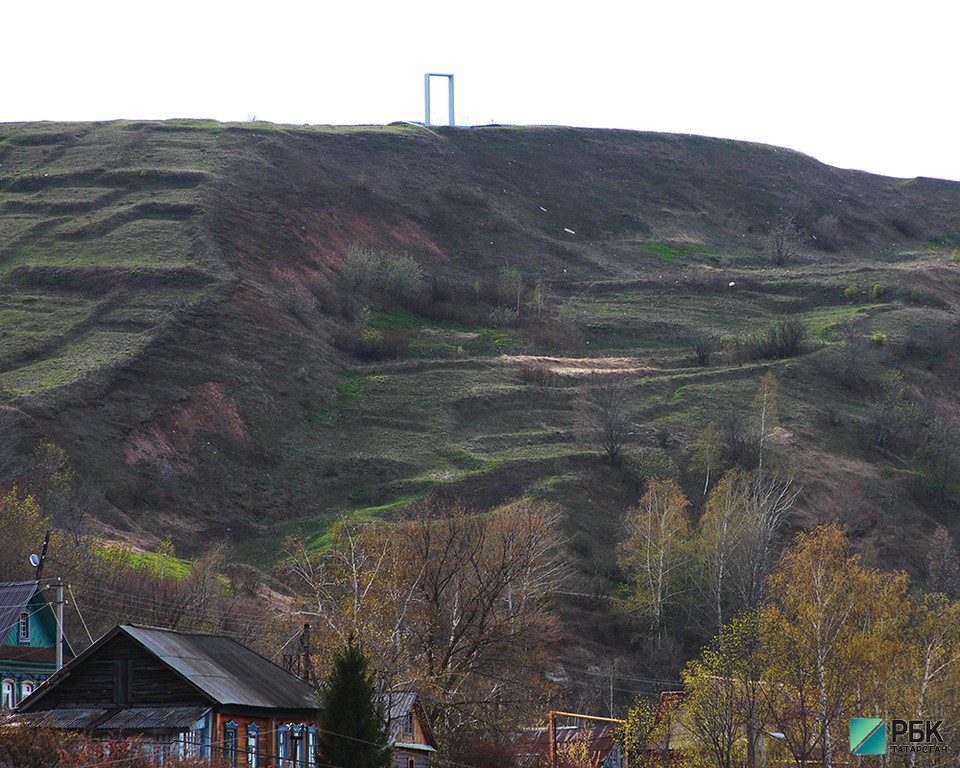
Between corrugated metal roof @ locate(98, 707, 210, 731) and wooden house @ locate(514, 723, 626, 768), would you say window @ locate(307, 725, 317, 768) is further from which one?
wooden house @ locate(514, 723, 626, 768)

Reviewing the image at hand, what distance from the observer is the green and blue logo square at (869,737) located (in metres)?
39.5


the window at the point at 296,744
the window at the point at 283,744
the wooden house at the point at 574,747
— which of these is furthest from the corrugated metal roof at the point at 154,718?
the wooden house at the point at 574,747

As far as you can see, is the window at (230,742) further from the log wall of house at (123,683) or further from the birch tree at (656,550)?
the birch tree at (656,550)

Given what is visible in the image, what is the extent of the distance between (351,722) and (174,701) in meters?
5.27

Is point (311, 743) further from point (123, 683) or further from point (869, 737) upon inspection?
point (869, 737)

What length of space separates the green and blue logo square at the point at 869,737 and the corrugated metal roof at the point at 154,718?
18.1m

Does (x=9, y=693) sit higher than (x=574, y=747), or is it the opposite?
(x=9, y=693)

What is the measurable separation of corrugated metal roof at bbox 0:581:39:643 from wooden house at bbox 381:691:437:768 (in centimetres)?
1037

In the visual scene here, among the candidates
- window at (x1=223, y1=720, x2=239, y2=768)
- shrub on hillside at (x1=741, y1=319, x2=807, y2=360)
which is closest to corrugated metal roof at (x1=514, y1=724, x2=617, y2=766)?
window at (x1=223, y1=720, x2=239, y2=768)

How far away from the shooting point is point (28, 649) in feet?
137

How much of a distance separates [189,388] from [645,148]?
72452 mm

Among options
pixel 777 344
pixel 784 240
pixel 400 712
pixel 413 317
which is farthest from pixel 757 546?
pixel 784 240

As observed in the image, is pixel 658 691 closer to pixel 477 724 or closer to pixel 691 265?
pixel 477 724

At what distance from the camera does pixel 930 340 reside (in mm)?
94125
